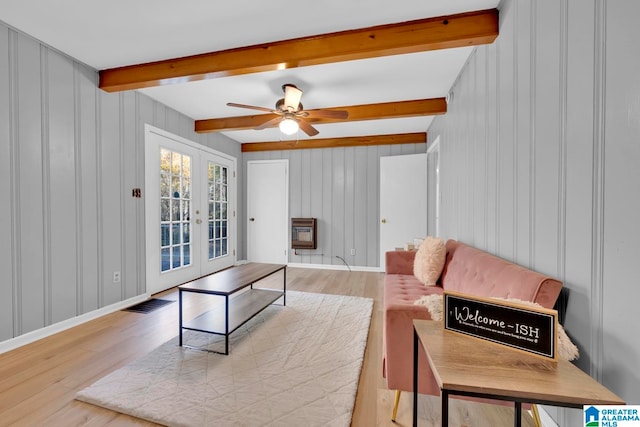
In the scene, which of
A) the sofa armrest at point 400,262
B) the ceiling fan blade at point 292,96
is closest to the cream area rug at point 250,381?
the sofa armrest at point 400,262

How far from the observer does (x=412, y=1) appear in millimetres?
1786

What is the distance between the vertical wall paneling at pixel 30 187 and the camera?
212cm

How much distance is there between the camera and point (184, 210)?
3.96 meters

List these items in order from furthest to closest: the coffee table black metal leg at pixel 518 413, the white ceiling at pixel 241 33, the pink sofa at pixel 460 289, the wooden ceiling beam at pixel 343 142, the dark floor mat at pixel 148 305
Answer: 1. the wooden ceiling beam at pixel 343 142
2. the dark floor mat at pixel 148 305
3. the white ceiling at pixel 241 33
4. the pink sofa at pixel 460 289
5. the coffee table black metal leg at pixel 518 413

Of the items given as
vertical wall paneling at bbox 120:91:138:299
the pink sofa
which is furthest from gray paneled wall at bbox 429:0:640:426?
vertical wall paneling at bbox 120:91:138:299

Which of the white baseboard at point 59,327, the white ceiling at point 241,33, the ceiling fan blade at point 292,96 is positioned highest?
the white ceiling at point 241,33

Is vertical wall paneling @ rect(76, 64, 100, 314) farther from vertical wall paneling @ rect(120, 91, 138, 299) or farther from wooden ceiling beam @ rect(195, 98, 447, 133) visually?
wooden ceiling beam @ rect(195, 98, 447, 133)

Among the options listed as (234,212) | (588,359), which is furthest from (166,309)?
(588,359)

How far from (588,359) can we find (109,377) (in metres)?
2.46

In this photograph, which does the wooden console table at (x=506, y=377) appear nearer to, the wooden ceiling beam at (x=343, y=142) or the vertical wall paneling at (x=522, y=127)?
the vertical wall paneling at (x=522, y=127)

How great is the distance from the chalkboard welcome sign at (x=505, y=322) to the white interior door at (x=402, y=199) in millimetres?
3609

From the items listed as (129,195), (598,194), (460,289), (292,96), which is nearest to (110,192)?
(129,195)

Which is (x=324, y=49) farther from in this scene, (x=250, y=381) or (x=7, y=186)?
(x=7, y=186)

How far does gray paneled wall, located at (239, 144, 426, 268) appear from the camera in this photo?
4.96 metres
